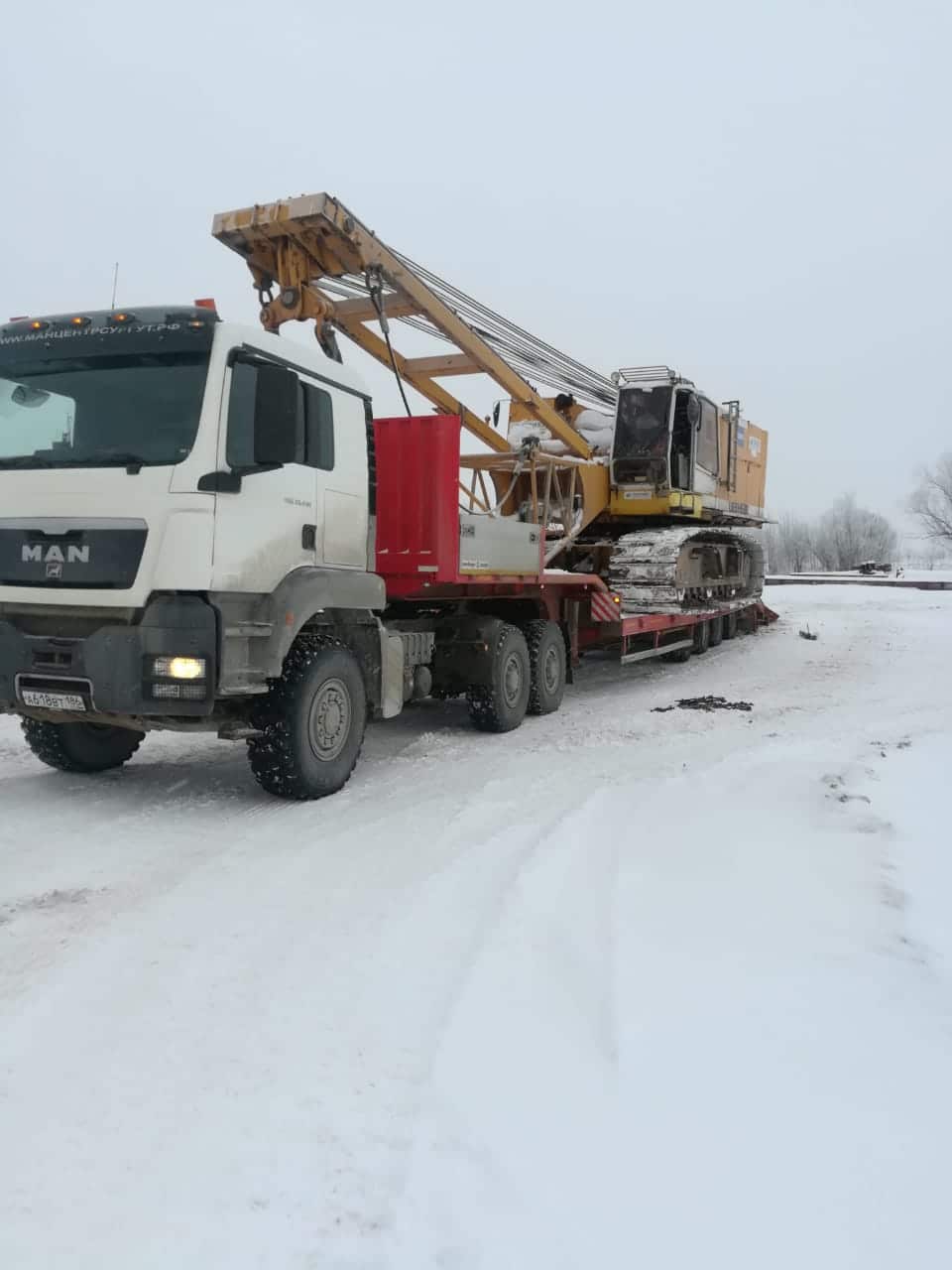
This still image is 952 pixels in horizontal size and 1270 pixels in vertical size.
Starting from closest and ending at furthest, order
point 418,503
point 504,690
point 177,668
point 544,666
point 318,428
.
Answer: point 177,668 → point 318,428 → point 418,503 → point 504,690 → point 544,666

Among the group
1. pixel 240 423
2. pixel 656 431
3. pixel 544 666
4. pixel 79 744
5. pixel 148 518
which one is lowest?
pixel 79 744

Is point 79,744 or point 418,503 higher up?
point 418,503

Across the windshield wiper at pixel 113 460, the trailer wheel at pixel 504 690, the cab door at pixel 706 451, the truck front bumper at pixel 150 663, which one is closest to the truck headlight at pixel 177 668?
the truck front bumper at pixel 150 663

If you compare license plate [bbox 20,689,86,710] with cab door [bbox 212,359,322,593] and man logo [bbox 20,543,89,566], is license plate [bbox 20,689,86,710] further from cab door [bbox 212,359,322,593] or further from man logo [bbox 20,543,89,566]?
cab door [bbox 212,359,322,593]

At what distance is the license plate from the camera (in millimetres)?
4996

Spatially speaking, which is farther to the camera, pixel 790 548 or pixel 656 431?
pixel 790 548

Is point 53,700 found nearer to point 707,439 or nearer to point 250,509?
point 250,509

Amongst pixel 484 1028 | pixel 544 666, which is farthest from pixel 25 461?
pixel 544 666

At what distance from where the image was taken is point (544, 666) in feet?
30.0

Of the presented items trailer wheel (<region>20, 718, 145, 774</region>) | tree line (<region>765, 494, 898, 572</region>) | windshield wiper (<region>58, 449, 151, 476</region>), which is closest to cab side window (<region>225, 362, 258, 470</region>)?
windshield wiper (<region>58, 449, 151, 476</region>)

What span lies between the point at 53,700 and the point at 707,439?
11065 millimetres

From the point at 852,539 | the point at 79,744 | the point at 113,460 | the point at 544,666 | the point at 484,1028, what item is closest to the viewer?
the point at 484,1028

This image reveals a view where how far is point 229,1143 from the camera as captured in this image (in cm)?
234

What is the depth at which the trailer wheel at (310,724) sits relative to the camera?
5.50 m
